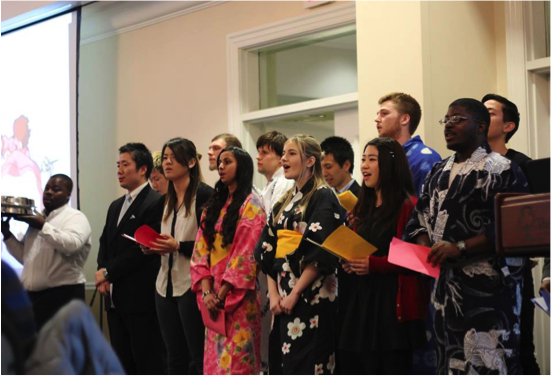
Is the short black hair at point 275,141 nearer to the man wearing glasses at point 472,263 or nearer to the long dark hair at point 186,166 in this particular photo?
the long dark hair at point 186,166

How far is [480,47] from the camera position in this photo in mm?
4324

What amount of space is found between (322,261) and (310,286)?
14cm

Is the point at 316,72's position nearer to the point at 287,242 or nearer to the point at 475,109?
the point at 287,242

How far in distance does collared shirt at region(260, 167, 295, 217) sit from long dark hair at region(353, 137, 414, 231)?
0.77 metres

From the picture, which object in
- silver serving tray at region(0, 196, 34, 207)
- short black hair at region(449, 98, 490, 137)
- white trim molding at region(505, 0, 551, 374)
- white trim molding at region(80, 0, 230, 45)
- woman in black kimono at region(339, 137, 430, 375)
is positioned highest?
white trim molding at region(80, 0, 230, 45)

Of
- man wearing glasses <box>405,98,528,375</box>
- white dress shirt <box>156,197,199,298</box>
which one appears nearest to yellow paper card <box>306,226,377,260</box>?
man wearing glasses <box>405,98,528,375</box>

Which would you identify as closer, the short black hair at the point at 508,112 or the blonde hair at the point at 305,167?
the short black hair at the point at 508,112

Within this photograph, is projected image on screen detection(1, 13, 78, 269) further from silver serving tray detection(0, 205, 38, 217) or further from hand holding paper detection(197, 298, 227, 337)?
hand holding paper detection(197, 298, 227, 337)

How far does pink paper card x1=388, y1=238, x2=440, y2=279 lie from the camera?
8.78ft

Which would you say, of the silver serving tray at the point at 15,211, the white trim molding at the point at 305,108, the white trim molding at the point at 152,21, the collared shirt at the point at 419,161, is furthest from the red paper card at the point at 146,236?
the white trim molding at the point at 152,21

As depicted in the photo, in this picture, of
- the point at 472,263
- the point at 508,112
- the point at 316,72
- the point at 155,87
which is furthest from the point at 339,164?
the point at 155,87

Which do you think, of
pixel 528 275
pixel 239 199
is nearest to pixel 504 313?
pixel 528 275

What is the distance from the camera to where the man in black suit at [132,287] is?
439 cm

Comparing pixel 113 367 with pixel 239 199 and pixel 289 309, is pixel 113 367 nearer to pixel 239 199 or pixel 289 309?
pixel 289 309
